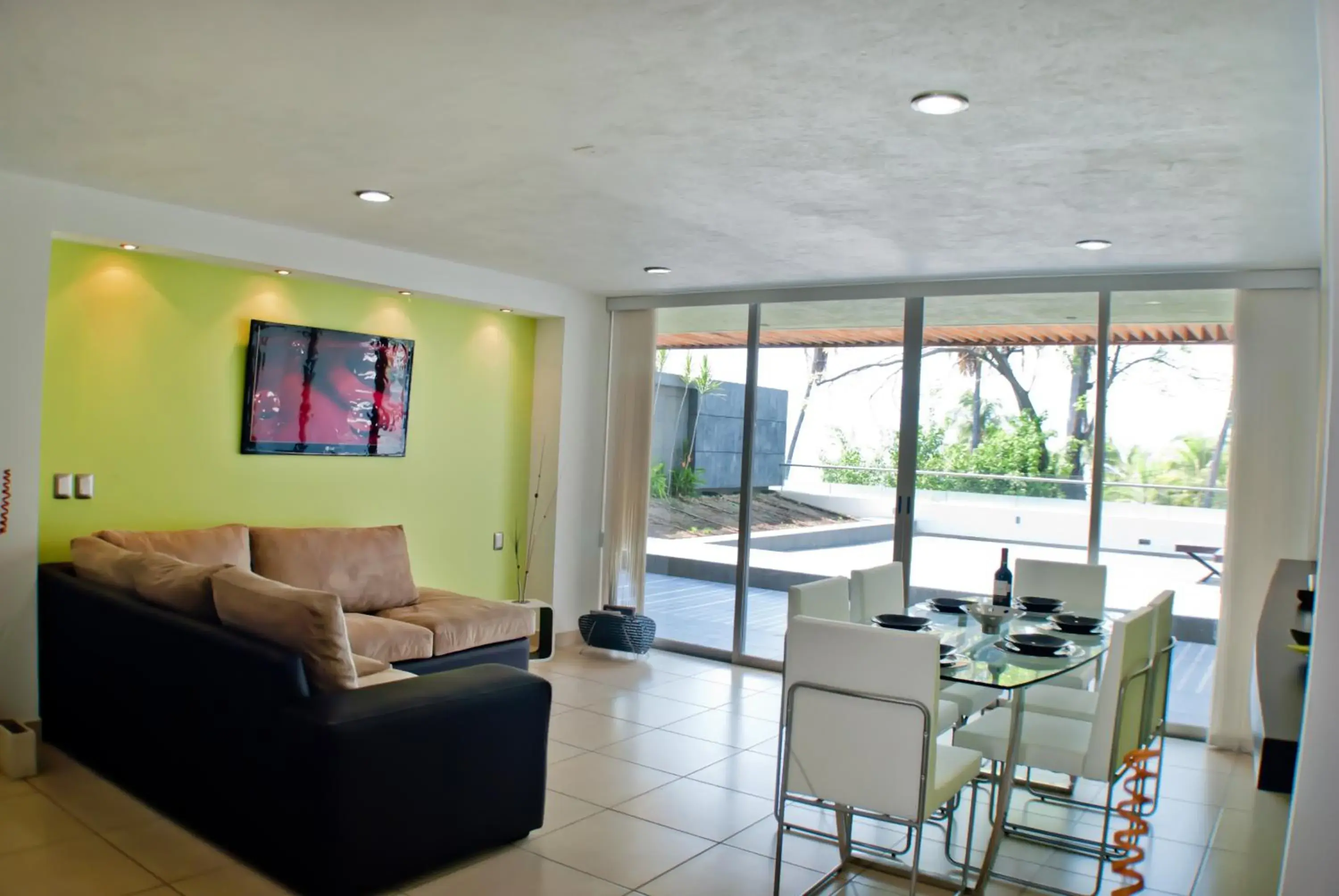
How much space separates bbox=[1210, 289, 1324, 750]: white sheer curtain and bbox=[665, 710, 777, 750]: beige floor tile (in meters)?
2.40

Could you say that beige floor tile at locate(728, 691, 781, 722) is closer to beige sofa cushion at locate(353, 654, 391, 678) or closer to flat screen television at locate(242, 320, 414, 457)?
beige sofa cushion at locate(353, 654, 391, 678)

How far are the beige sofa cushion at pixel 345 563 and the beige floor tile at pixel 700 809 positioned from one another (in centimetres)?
214

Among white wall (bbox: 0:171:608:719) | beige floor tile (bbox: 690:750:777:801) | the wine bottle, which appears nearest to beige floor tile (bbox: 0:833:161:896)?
white wall (bbox: 0:171:608:719)

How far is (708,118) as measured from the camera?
318 centimetres

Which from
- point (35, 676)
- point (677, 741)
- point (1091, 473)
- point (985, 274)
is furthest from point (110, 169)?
point (1091, 473)

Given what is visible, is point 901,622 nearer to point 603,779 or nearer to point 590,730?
point 603,779

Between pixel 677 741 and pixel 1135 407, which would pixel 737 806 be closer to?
pixel 677 741

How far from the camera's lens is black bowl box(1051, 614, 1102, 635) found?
4.10 metres

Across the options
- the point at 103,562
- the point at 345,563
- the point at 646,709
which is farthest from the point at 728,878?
the point at 345,563

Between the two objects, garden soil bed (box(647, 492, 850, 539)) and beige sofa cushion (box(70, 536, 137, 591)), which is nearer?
beige sofa cushion (box(70, 536, 137, 591))

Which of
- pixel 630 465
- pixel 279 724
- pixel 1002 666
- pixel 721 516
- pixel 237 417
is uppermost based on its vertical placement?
pixel 237 417

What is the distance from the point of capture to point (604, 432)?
7.46 meters

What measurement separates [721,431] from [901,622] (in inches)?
132

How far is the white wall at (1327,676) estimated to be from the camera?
143 centimetres
